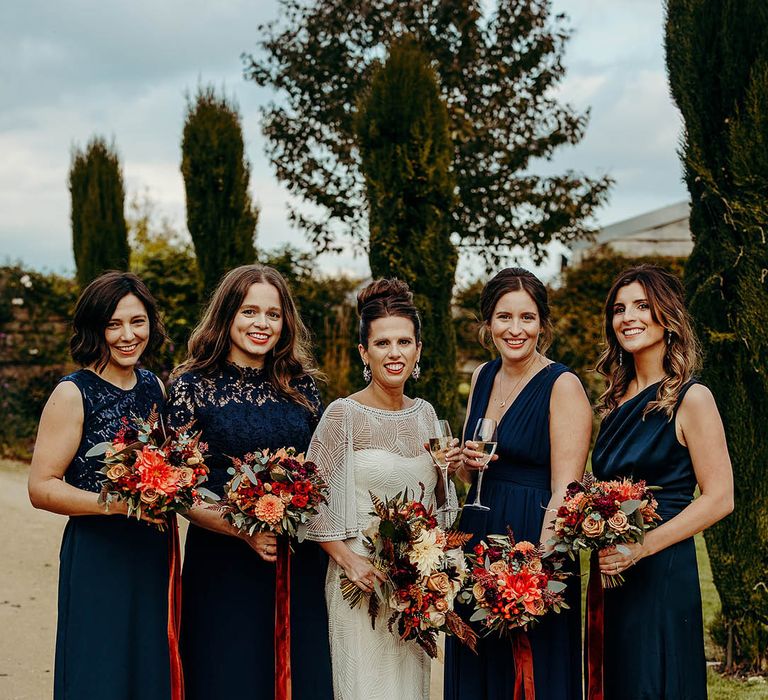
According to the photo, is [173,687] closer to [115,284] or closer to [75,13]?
[115,284]

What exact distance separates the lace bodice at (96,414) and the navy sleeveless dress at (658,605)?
2160 mm

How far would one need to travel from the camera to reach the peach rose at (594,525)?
3.00 m

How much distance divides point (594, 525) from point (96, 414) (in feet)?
7.09

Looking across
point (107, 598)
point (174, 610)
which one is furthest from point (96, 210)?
point (174, 610)

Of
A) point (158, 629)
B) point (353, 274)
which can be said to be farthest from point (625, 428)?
point (353, 274)

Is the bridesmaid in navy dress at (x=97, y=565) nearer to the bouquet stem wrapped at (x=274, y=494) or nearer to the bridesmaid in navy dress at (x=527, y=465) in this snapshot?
the bouquet stem wrapped at (x=274, y=494)

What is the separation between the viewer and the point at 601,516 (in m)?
3.03

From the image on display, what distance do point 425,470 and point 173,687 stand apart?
1.41 meters

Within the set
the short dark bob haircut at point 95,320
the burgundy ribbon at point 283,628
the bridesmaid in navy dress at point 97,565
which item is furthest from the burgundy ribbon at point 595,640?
the short dark bob haircut at point 95,320

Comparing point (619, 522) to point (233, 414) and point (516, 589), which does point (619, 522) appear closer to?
point (516, 589)

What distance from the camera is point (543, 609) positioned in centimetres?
315

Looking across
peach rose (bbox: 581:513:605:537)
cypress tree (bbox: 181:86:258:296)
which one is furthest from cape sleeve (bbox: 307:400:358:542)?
cypress tree (bbox: 181:86:258:296)

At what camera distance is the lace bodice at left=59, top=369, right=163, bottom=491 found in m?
3.54

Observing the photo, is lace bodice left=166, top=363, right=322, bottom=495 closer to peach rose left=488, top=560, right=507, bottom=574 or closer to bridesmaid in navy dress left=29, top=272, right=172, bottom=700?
bridesmaid in navy dress left=29, top=272, right=172, bottom=700
